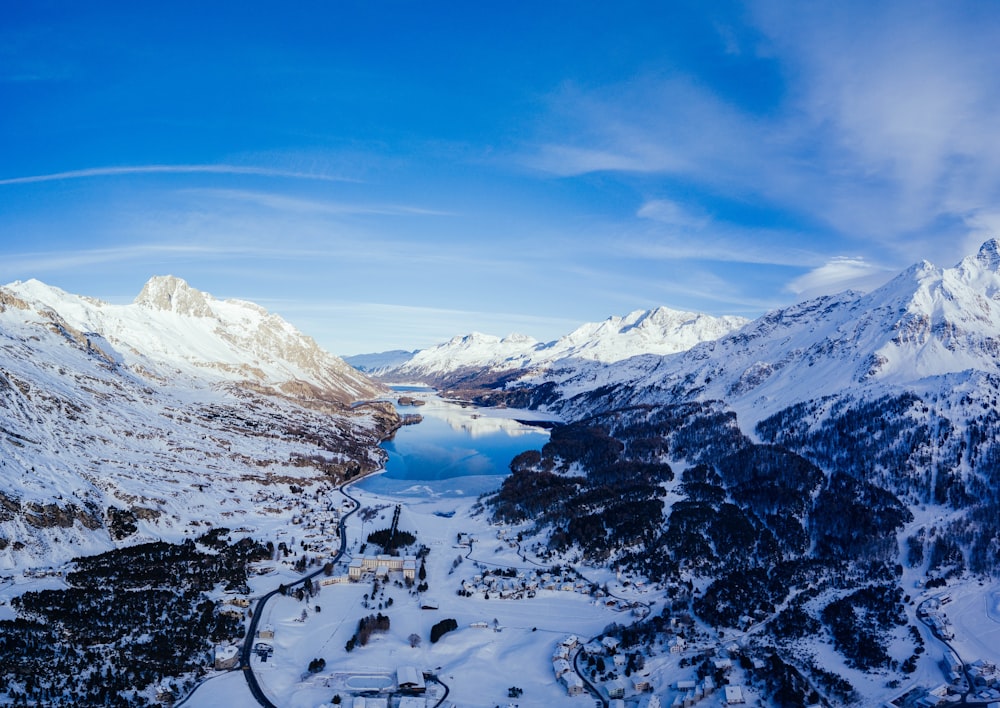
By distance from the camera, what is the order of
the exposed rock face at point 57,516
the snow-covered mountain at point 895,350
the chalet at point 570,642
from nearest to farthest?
the chalet at point 570,642
the exposed rock face at point 57,516
the snow-covered mountain at point 895,350

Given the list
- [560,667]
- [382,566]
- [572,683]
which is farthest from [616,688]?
[382,566]

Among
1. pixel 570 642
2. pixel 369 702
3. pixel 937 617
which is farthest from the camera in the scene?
pixel 937 617

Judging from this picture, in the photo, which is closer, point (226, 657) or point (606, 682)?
point (226, 657)

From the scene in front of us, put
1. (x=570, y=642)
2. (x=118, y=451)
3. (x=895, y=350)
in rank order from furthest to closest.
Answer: (x=895, y=350)
(x=118, y=451)
(x=570, y=642)

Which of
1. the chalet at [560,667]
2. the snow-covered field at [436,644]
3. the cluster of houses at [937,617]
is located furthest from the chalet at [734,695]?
the cluster of houses at [937,617]

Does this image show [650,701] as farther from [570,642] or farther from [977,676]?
[977,676]

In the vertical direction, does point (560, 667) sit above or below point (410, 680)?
above

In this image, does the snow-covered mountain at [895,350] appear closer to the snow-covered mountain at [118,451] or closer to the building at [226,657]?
the snow-covered mountain at [118,451]

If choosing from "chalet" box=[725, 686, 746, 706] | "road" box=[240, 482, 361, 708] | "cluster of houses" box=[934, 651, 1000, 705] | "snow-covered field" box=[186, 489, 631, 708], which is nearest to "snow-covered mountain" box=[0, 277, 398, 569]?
"road" box=[240, 482, 361, 708]

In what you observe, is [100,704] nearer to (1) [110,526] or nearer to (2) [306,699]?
(2) [306,699]

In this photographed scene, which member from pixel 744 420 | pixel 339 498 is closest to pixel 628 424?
pixel 744 420

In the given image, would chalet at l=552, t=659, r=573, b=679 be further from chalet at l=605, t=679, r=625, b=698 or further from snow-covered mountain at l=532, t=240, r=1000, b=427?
snow-covered mountain at l=532, t=240, r=1000, b=427

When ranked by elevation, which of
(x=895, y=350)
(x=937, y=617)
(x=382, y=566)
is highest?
(x=895, y=350)
